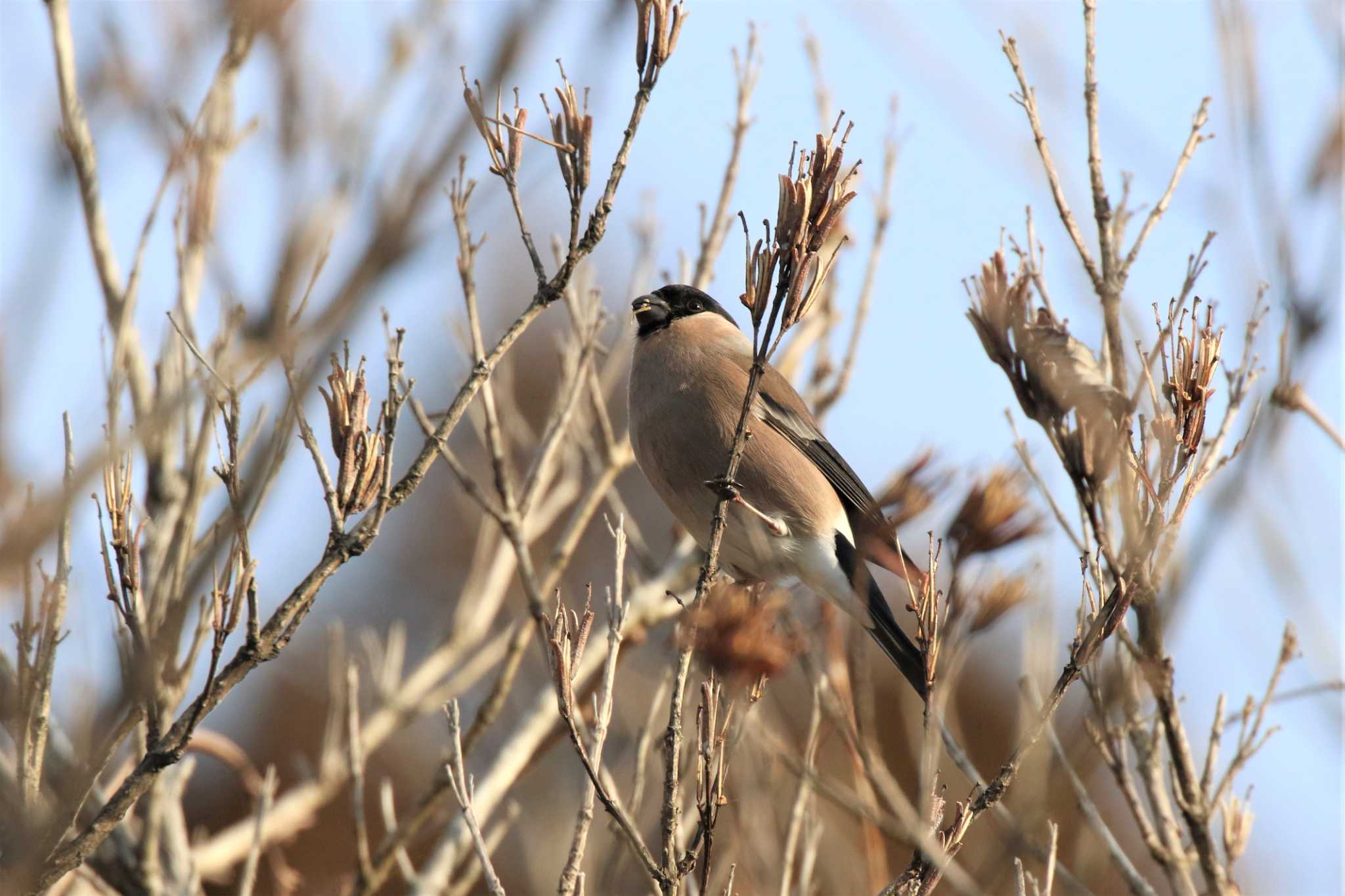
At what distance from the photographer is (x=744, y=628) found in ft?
7.36

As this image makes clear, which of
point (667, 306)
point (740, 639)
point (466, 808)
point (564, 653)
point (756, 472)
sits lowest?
point (466, 808)

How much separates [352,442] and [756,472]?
2.26 m

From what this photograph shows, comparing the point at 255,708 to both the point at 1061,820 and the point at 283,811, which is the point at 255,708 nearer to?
the point at 283,811

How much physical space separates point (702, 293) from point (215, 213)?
2.42 m

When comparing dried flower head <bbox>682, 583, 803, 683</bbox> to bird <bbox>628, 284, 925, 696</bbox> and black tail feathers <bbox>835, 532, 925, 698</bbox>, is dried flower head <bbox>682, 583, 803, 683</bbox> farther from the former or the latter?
black tail feathers <bbox>835, 532, 925, 698</bbox>

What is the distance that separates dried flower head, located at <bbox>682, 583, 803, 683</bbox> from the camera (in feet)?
7.32

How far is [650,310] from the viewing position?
15.2 feet

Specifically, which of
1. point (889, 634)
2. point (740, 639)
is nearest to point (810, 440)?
point (889, 634)

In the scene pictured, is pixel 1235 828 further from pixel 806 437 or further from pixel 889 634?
pixel 806 437

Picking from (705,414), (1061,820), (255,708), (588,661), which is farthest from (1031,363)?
(255,708)

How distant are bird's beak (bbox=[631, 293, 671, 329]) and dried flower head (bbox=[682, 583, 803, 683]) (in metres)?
2.34

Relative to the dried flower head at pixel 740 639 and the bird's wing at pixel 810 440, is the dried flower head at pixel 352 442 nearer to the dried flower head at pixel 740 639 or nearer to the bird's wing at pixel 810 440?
the dried flower head at pixel 740 639

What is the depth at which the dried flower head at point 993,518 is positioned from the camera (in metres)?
2.79

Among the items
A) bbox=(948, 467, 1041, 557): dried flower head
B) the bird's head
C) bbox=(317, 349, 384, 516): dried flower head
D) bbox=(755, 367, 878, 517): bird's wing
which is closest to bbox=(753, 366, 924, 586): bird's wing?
bbox=(755, 367, 878, 517): bird's wing
